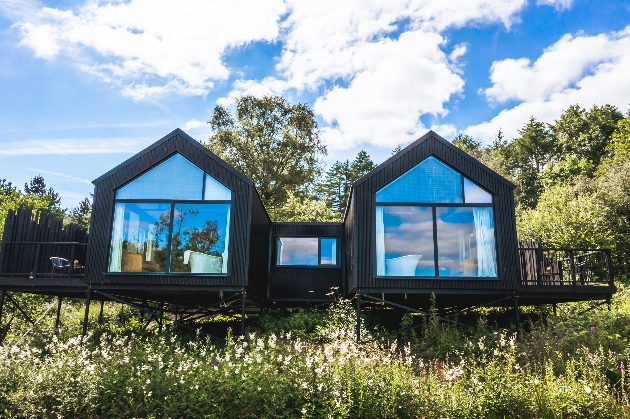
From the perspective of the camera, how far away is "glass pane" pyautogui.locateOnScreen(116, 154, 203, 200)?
1237 centimetres

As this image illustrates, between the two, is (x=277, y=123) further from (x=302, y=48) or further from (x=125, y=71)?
(x=125, y=71)

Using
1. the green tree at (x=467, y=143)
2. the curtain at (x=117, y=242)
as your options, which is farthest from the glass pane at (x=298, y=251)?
the green tree at (x=467, y=143)

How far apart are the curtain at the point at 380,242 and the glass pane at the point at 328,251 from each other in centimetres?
398

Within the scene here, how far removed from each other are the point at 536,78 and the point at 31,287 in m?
17.2

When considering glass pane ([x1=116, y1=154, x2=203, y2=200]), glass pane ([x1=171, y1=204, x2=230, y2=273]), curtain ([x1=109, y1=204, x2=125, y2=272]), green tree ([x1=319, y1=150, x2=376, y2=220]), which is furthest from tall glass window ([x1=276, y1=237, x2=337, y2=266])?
green tree ([x1=319, y1=150, x2=376, y2=220])

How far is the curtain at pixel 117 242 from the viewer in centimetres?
1205

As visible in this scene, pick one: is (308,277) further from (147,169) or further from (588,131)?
(588,131)

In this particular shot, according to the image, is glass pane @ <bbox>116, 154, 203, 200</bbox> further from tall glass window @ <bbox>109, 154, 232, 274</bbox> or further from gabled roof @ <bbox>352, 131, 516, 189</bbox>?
gabled roof @ <bbox>352, 131, 516, 189</bbox>

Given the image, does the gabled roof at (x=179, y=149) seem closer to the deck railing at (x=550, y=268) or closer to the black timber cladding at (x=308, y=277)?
the black timber cladding at (x=308, y=277)

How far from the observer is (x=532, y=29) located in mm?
14023

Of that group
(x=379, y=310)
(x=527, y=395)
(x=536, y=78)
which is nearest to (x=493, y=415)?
(x=527, y=395)

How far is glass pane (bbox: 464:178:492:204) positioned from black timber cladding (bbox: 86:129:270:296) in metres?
5.54

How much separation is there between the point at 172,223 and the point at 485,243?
7.86 m

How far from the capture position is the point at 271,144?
31.9 m
